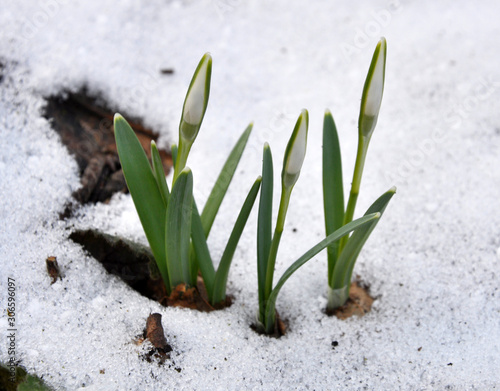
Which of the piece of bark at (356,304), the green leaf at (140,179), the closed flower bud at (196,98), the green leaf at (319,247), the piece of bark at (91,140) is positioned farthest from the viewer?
the piece of bark at (91,140)

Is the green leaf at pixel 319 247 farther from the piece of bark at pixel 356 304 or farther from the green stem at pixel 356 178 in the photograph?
the piece of bark at pixel 356 304

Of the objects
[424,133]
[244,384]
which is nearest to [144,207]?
[244,384]

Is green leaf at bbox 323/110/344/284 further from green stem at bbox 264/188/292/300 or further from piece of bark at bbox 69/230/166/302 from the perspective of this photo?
piece of bark at bbox 69/230/166/302

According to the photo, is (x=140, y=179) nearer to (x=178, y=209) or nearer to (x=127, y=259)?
(x=178, y=209)

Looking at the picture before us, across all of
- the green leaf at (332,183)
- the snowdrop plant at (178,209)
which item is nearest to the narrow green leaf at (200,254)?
the snowdrop plant at (178,209)

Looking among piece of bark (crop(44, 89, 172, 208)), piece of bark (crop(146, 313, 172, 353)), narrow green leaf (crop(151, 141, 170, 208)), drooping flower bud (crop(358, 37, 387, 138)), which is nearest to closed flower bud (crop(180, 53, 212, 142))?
narrow green leaf (crop(151, 141, 170, 208))
